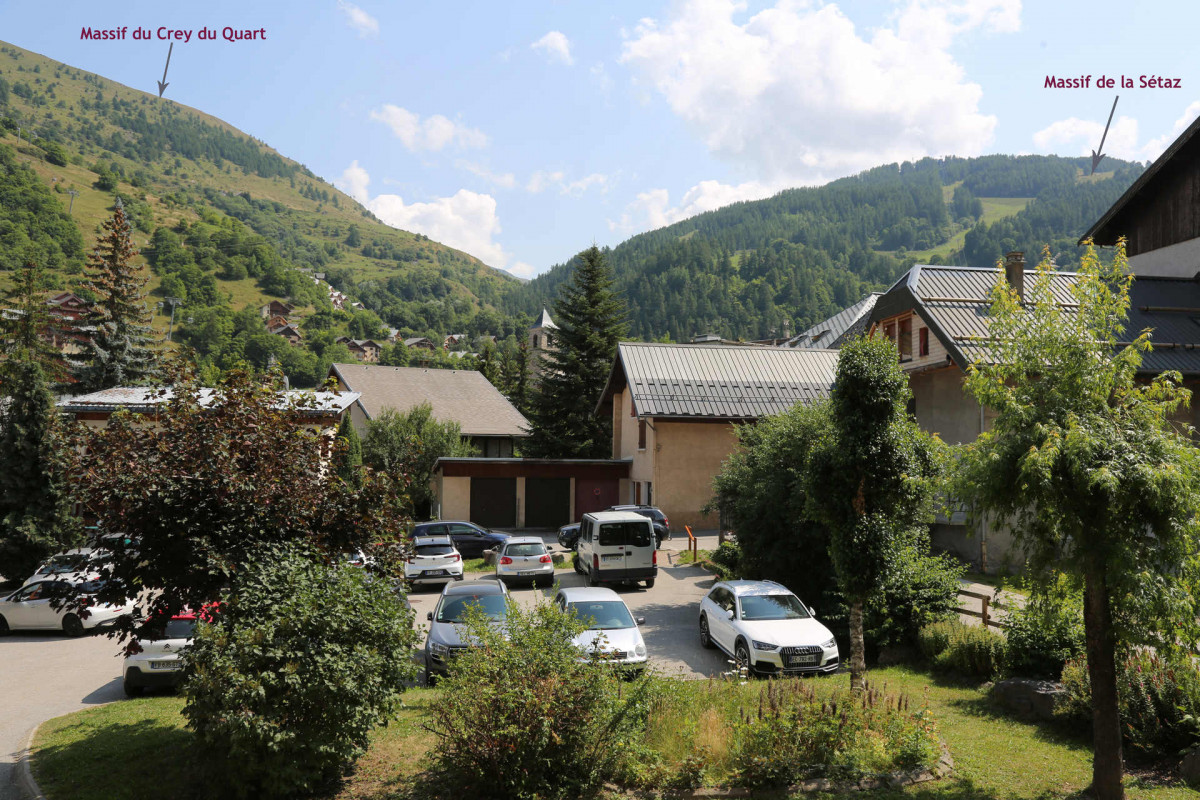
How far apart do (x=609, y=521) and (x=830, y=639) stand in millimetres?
8627

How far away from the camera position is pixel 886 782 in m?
7.89

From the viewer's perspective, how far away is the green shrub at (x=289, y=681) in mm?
6727

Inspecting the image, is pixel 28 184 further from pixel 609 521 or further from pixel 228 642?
pixel 228 642

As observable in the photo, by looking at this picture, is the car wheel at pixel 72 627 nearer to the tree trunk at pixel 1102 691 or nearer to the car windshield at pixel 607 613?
the car windshield at pixel 607 613

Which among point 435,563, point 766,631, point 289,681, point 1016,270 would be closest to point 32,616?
point 435,563

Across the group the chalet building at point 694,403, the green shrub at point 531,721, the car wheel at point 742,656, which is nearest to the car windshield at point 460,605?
the car wheel at point 742,656

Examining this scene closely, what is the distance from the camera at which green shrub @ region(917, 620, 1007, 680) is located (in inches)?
484

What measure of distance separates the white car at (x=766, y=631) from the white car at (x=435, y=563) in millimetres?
9248

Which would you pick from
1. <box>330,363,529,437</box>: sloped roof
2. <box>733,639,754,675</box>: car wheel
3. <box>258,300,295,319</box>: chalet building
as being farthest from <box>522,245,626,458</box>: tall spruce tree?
<box>258,300,295,319</box>: chalet building

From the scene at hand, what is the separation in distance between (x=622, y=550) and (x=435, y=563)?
5584mm

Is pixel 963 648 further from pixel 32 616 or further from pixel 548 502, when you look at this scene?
pixel 548 502

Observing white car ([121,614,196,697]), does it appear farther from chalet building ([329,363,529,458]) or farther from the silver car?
chalet building ([329,363,529,458])

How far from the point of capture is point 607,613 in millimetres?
13406

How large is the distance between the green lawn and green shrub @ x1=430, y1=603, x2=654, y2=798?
2.58 feet
